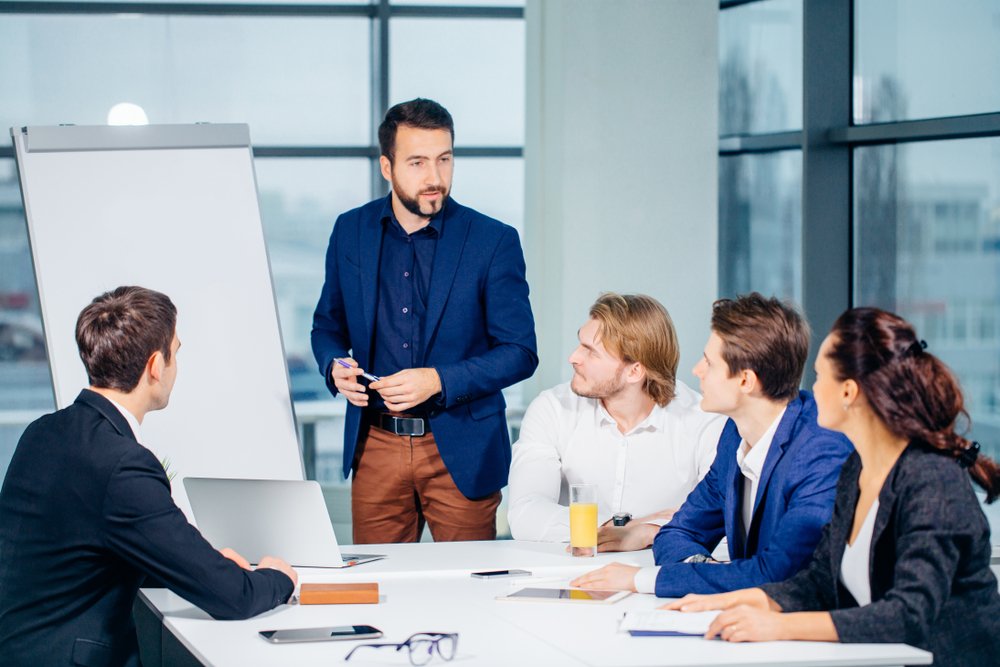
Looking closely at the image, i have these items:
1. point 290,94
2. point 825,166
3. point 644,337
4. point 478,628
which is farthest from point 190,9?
point 478,628

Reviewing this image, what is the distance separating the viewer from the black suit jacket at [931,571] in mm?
1758

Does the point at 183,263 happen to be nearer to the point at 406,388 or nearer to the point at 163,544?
the point at 406,388

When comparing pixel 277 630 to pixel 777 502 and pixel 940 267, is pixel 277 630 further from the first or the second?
pixel 940 267

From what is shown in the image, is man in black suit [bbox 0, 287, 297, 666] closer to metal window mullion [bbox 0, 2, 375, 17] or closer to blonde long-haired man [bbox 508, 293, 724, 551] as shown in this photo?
blonde long-haired man [bbox 508, 293, 724, 551]

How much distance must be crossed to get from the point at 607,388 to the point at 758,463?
674 mm

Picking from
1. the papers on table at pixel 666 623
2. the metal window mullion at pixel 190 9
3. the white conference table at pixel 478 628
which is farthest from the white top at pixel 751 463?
the metal window mullion at pixel 190 9

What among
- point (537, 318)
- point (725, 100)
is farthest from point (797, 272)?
point (537, 318)

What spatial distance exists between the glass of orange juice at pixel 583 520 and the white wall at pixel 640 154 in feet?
8.55

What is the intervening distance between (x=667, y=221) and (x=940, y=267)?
1.17 metres

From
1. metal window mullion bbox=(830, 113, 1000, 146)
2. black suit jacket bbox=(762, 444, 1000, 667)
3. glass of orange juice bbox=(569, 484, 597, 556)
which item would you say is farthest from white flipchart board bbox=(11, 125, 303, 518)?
metal window mullion bbox=(830, 113, 1000, 146)

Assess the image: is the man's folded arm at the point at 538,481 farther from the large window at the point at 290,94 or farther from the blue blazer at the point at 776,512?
the large window at the point at 290,94

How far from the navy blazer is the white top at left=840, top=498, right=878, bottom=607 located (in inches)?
46.5

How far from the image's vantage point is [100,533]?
1.97 m

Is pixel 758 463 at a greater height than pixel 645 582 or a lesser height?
greater
